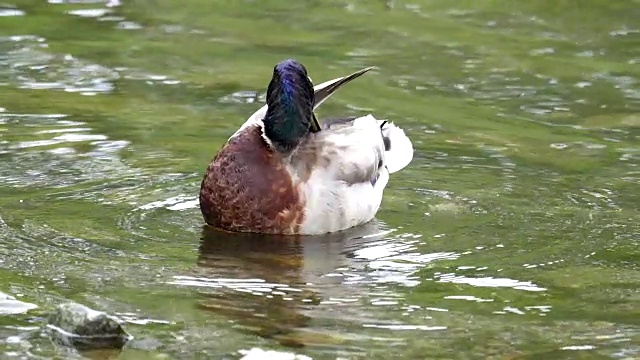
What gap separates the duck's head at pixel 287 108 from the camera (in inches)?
322

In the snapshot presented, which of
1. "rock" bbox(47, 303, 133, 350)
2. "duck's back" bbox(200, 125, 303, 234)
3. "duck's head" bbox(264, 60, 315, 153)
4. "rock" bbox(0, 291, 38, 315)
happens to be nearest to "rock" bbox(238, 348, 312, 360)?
"rock" bbox(47, 303, 133, 350)

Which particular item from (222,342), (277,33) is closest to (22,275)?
(222,342)

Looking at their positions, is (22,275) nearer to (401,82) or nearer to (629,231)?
(629,231)

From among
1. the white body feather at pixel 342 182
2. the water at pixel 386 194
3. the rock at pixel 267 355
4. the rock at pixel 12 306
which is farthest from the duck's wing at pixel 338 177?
the rock at pixel 267 355

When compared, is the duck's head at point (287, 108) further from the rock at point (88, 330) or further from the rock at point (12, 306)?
the rock at point (88, 330)

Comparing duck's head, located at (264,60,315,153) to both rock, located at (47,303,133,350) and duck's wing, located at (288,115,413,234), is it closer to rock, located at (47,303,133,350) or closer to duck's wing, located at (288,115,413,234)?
duck's wing, located at (288,115,413,234)

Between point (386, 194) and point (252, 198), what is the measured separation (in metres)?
1.21

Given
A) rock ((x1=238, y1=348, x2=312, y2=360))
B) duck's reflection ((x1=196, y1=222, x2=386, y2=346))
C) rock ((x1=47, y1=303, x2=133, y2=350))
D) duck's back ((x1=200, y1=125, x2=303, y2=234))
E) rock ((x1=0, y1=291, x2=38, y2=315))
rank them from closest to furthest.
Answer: rock ((x1=238, y1=348, x2=312, y2=360)) < rock ((x1=47, y1=303, x2=133, y2=350)) < rock ((x1=0, y1=291, x2=38, y2=315)) < duck's reflection ((x1=196, y1=222, x2=386, y2=346)) < duck's back ((x1=200, y1=125, x2=303, y2=234))

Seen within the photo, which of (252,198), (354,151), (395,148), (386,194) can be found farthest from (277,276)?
(395,148)

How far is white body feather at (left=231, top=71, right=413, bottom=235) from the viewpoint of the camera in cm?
804

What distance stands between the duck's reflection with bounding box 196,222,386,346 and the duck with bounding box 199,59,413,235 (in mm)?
88

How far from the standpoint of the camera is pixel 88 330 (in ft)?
18.8

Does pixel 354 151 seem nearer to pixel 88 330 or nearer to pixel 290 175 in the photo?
pixel 290 175

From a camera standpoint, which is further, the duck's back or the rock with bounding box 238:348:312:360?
the duck's back
